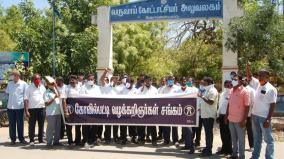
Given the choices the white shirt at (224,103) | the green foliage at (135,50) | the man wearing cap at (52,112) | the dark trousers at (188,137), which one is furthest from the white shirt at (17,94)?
the green foliage at (135,50)

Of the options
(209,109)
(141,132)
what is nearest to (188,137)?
(209,109)

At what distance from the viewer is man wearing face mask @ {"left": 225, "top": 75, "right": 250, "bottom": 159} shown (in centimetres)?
991

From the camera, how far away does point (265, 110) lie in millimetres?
9500

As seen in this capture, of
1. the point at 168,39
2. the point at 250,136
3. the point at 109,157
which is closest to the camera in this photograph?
the point at 109,157

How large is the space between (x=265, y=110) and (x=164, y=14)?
8.44 meters

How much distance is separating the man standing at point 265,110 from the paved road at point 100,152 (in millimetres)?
1458

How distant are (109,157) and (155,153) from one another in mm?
1180

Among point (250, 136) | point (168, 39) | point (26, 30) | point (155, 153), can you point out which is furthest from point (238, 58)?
point (168, 39)

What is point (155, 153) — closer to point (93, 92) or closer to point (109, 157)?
point (109, 157)

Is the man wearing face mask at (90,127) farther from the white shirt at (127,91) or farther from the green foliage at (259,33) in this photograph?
the green foliage at (259,33)

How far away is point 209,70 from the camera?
28.2 m

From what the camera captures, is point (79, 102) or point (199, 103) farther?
Result: point (79, 102)

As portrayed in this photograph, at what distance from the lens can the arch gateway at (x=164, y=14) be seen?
53.6 feet

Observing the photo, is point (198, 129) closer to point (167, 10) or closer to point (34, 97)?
point (34, 97)
